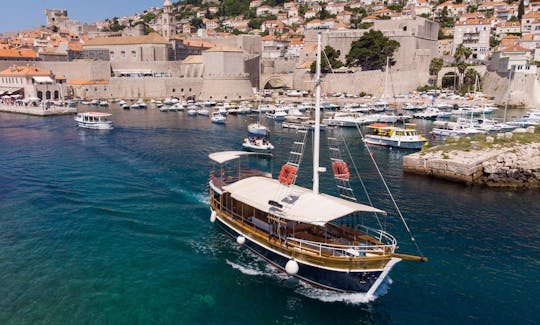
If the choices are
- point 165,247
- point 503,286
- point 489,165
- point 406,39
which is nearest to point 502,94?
point 406,39

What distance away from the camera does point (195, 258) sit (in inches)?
578

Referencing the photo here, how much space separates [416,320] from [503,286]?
375 cm

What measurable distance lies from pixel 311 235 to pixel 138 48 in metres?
73.8

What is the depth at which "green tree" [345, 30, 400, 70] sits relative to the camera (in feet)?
220

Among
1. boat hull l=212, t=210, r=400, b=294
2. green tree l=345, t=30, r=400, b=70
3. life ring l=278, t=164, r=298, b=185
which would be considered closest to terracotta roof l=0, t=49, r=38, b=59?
green tree l=345, t=30, r=400, b=70

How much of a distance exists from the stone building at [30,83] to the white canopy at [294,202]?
64.3 meters

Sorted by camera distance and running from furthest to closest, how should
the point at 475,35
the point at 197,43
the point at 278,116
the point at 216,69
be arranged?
the point at 197,43 < the point at 475,35 < the point at 216,69 < the point at 278,116

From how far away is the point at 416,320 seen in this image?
11367mm

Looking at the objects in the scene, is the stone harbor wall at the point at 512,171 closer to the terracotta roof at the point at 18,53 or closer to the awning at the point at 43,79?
the awning at the point at 43,79

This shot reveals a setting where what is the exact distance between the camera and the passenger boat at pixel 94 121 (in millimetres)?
42281

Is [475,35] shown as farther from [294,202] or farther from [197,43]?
[294,202]

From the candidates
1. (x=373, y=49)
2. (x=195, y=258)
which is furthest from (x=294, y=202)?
(x=373, y=49)

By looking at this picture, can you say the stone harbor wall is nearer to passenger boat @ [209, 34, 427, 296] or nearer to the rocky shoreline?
the rocky shoreline

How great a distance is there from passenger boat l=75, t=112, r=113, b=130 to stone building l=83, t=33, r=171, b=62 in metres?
36.7
